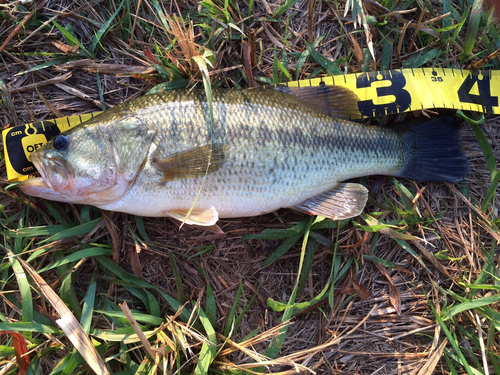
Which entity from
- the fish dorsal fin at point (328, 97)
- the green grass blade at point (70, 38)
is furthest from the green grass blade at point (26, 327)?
the fish dorsal fin at point (328, 97)

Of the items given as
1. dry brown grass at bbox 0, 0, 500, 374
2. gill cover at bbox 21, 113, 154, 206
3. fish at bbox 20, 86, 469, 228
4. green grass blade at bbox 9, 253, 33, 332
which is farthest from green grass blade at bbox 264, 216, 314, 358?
green grass blade at bbox 9, 253, 33, 332

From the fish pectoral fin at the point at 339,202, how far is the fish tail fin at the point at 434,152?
482 mm

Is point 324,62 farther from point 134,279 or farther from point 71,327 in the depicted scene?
point 71,327

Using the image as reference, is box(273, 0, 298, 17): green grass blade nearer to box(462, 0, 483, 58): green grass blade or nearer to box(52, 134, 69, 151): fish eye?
box(462, 0, 483, 58): green grass blade

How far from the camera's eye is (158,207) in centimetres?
254

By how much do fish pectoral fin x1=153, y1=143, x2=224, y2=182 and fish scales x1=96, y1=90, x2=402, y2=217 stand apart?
4cm

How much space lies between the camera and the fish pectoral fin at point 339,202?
2.68 metres

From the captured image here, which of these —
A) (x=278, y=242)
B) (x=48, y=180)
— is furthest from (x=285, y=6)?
(x=48, y=180)

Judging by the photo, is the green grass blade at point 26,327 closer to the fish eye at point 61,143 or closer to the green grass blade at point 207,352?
the green grass blade at point 207,352

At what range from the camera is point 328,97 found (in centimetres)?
284

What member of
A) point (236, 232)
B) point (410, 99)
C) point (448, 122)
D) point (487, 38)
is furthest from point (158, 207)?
point (487, 38)

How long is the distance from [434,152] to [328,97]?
108 centimetres

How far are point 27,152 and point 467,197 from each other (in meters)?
3.88

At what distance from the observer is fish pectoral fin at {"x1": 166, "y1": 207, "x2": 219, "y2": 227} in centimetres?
245
